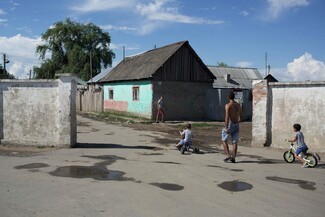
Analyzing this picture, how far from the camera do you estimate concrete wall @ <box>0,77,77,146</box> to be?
36.8 ft

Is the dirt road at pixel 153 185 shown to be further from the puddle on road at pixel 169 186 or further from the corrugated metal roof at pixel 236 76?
the corrugated metal roof at pixel 236 76

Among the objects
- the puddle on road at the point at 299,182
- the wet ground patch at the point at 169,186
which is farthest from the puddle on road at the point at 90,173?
the puddle on road at the point at 299,182

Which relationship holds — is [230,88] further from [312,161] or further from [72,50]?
[72,50]

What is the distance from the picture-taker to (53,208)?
17.4 ft

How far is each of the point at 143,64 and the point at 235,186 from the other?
2095cm

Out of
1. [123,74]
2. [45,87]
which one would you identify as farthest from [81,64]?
[45,87]

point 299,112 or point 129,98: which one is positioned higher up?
point 129,98

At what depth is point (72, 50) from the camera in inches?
2087

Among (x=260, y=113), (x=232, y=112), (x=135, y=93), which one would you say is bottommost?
(x=260, y=113)

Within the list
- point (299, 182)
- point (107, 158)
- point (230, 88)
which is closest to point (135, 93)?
point (230, 88)

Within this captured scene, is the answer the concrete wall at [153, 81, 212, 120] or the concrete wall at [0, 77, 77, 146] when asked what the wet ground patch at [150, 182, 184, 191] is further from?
the concrete wall at [153, 81, 212, 120]

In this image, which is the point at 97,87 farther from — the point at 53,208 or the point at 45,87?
the point at 53,208

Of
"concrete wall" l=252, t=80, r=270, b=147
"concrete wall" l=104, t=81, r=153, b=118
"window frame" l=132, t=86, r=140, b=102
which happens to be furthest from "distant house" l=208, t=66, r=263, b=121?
"concrete wall" l=252, t=80, r=270, b=147

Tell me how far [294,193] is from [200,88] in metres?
19.3
